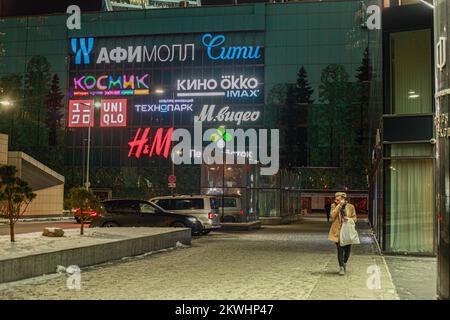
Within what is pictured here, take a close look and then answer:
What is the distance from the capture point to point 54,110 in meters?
69.8

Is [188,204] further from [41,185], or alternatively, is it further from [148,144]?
[148,144]

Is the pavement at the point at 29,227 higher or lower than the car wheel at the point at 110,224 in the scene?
lower

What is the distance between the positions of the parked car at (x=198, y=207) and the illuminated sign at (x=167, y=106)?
133 ft

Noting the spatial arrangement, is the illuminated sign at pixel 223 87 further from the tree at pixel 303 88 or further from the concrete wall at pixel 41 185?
the concrete wall at pixel 41 185

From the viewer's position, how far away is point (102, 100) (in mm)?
66562

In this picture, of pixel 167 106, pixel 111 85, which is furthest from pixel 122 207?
pixel 111 85

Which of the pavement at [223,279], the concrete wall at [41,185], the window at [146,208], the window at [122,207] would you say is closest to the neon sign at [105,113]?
the concrete wall at [41,185]

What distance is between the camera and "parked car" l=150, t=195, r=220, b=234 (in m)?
25.3

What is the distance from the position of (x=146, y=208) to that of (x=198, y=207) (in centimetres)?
250

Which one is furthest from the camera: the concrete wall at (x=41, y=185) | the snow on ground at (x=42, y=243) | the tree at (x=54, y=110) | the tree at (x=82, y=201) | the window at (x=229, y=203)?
the tree at (x=54, y=110)

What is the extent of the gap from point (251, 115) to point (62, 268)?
5426 cm

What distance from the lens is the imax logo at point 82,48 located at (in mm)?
69500

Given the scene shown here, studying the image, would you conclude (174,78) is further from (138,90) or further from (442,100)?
(442,100)
